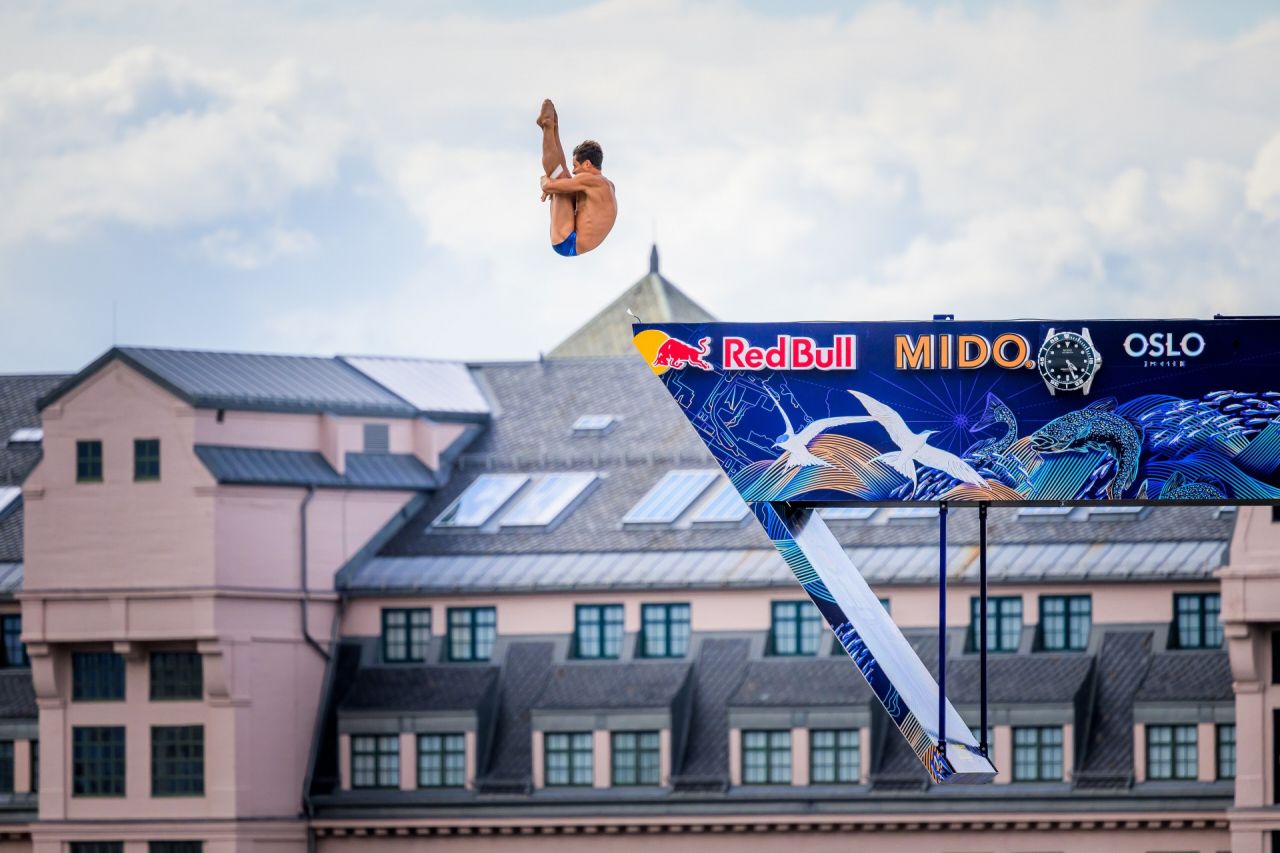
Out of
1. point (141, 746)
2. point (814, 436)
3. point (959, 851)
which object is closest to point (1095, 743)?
point (959, 851)

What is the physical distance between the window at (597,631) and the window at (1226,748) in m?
17.4

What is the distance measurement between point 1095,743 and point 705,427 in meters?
A: 50.0

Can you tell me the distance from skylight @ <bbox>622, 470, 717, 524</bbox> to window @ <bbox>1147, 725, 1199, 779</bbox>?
53.0 feet

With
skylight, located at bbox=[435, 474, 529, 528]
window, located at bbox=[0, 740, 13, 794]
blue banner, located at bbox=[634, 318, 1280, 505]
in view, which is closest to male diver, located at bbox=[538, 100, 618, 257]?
blue banner, located at bbox=[634, 318, 1280, 505]

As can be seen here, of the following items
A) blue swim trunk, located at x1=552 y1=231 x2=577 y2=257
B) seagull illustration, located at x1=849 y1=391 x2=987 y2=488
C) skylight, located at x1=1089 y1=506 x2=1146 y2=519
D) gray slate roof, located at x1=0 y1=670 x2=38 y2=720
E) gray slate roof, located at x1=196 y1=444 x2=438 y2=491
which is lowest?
gray slate roof, located at x1=0 y1=670 x2=38 y2=720

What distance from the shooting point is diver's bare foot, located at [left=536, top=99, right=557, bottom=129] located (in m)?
46.7

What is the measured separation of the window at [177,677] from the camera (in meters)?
102

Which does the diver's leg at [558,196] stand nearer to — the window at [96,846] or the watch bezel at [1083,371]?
the watch bezel at [1083,371]

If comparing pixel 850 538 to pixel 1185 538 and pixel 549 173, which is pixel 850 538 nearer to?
pixel 1185 538

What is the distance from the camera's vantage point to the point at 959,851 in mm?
97188

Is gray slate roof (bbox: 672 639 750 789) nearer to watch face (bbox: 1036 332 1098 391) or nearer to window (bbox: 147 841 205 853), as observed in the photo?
window (bbox: 147 841 205 853)

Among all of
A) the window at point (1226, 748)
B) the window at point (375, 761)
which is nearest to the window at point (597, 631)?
the window at point (375, 761)

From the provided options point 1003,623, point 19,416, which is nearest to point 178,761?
point 19,416

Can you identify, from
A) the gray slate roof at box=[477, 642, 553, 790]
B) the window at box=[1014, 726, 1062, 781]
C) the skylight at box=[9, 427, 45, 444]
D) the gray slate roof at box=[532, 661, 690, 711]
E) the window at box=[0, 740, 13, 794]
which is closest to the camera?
the window at box=[1014, 726, 1062, 781]
